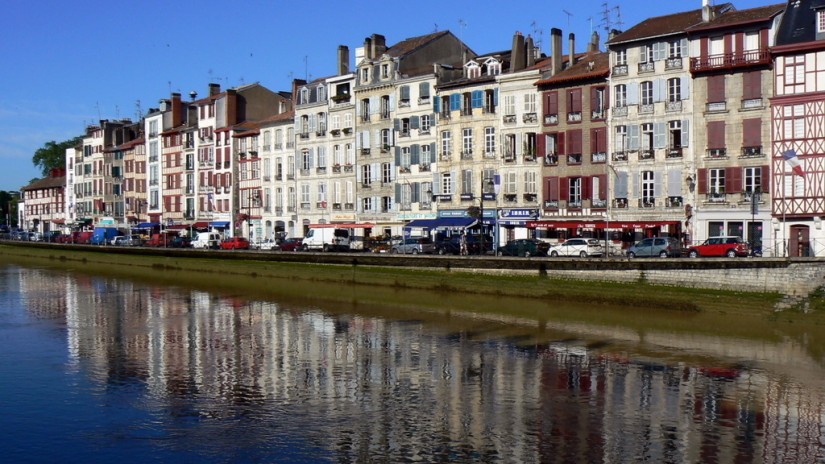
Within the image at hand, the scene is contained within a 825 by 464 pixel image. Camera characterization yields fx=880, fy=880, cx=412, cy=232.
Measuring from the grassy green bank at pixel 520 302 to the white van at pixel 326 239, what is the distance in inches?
194

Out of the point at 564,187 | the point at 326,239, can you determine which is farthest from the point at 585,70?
the point at 326,239

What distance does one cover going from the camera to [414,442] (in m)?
18.9

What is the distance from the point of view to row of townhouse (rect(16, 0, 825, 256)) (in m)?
46.7

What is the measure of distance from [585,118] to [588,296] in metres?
18.1

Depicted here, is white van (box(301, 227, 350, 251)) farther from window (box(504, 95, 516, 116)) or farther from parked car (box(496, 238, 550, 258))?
parked car (box(496, 238, 550, 258))

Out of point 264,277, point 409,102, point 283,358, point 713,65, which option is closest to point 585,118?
point 713,65

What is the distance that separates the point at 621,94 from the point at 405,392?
34.9 metres

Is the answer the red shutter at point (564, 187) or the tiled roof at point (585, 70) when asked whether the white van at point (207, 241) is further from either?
the tiled roof at point (585, 70)

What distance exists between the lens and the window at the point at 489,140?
2397 inches

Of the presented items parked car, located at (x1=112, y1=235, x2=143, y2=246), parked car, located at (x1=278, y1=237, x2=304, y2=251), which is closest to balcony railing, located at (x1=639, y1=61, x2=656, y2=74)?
parked car, located at (x1=278, y1=237, x2=304, y2=251)

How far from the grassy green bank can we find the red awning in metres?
10.2

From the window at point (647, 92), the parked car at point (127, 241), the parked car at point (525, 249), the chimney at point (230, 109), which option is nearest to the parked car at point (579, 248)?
the parked car at point (525, 249)

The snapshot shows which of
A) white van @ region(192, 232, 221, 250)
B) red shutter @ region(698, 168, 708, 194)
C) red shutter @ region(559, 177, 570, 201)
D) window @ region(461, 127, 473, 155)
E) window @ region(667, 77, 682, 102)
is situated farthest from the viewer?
white van @ region(192, 232, 221, 250)

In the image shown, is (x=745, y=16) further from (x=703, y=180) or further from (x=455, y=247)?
(x=455, y=247)
